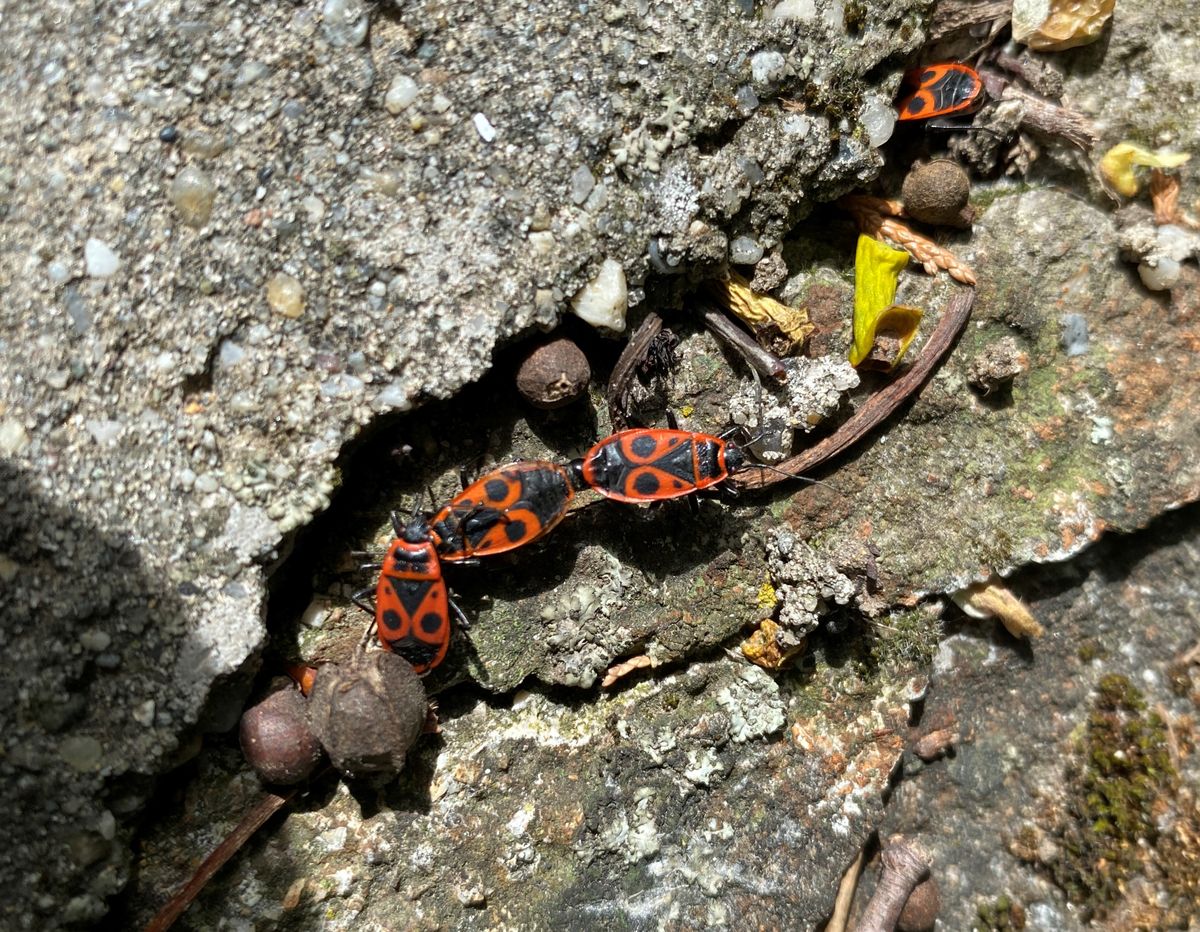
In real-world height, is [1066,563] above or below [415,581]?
below

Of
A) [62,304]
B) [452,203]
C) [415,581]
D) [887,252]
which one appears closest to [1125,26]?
[887,252]

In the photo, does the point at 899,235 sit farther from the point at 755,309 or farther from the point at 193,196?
the point at 193,196

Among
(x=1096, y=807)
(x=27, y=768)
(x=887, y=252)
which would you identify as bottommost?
(x=1096, y=807)

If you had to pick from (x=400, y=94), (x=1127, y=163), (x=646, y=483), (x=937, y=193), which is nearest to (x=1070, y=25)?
(x=1127, y=163)

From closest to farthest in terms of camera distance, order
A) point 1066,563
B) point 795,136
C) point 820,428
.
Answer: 1. point 795,136
2. point 820,428
3. point 1066,563

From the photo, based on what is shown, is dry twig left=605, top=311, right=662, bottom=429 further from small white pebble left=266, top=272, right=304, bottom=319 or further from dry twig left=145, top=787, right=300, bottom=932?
dry twig left=145, top=787, right=300, bottom=932

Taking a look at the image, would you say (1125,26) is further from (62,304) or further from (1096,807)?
(62,304)

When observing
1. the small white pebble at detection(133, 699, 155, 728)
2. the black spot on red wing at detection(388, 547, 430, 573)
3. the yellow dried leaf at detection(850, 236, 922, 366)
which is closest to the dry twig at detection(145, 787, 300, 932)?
the small white pebble at detection(133, 699, 155, 728)
